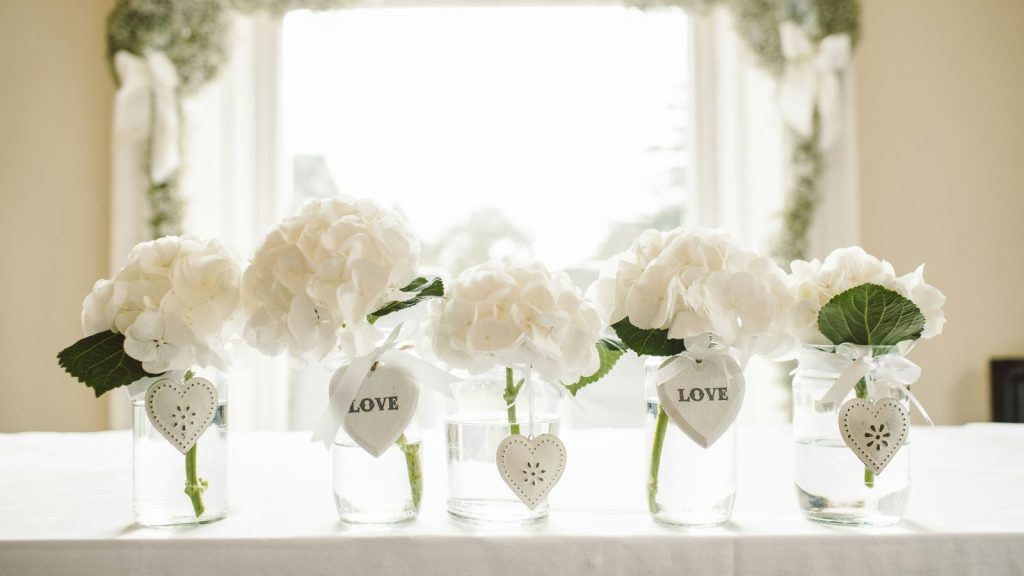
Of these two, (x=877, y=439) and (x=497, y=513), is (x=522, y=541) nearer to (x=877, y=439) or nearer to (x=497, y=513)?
(x=497, y=513)

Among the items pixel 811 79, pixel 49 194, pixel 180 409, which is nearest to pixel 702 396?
pixel 180 409

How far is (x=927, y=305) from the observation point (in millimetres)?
932

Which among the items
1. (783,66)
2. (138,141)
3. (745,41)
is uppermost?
(745,41)

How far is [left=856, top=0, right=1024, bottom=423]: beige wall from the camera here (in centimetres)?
340

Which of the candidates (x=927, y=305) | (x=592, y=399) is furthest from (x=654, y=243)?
(x=592, y=399)

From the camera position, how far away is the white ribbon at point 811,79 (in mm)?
3287

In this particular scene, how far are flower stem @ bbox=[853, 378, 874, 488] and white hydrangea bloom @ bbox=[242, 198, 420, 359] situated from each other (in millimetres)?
483

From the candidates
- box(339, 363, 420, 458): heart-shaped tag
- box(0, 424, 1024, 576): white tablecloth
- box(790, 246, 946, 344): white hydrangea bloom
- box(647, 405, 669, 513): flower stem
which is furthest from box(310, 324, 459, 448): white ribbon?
box(790, 246, 946, 344): white hydrangea bloom

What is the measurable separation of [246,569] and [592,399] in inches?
102

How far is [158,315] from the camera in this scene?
858mm

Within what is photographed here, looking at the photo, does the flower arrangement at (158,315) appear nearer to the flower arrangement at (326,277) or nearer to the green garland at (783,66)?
the flower arrangement at (326,277)

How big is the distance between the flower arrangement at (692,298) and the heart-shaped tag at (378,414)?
0.75 feet

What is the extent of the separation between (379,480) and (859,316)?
20.6 inches

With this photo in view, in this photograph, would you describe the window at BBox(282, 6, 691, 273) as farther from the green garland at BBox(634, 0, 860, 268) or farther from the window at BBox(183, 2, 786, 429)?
the green garland at BBox(634, 0, 860, 268)
